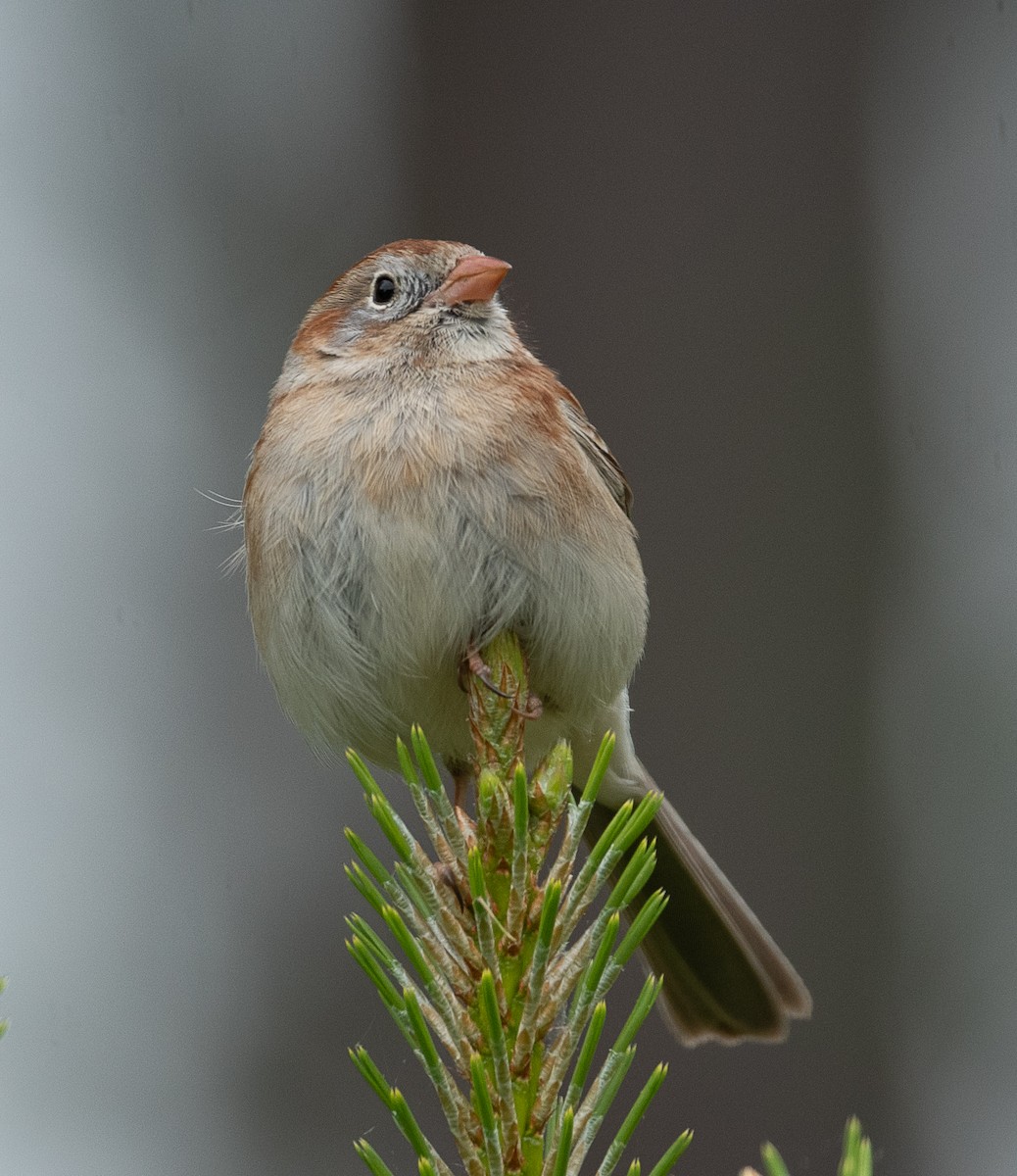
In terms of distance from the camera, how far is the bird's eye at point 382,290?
119 inches

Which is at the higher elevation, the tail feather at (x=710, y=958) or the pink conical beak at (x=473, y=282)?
the pink conical beak at (x=473, y=282)

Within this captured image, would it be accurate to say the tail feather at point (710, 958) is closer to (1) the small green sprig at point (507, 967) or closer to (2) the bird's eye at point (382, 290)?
(2) the bird's eye at point (382, 290)

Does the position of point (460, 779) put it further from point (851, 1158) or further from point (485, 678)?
point (851, 1158)

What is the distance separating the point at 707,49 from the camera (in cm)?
434

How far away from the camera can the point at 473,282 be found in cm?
285

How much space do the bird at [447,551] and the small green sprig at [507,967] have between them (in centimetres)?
57

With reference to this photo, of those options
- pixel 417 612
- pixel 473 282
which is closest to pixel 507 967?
pixel 417 612

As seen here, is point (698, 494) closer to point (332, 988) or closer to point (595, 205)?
point (595, 205)

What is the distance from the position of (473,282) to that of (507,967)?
174 cm

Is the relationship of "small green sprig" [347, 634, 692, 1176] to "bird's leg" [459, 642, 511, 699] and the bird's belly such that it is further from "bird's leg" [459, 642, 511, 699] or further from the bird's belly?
the bird's belly

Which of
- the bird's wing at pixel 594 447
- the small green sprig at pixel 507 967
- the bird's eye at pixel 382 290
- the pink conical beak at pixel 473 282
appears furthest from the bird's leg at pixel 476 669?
the bird's eye at pixel 382 290

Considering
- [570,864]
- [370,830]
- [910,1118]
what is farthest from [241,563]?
[910,1118]

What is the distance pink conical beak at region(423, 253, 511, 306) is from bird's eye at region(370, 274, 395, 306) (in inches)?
6.5

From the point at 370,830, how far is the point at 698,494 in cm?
147
